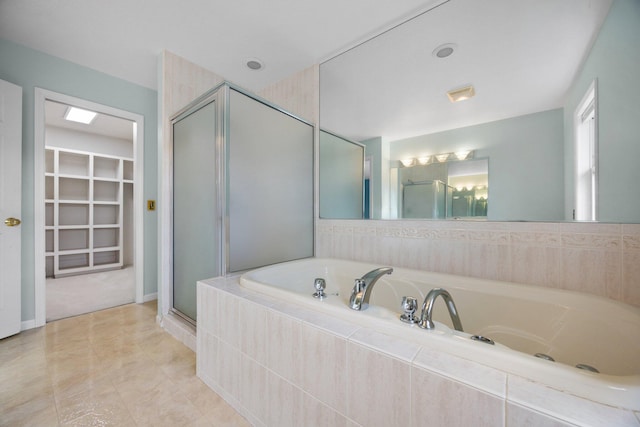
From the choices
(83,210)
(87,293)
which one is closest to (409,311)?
(87,293)

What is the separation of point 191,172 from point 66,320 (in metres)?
1.79

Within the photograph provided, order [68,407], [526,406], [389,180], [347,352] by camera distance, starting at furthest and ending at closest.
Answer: [389,180] → [68,407] → [347,352] → [526,406]

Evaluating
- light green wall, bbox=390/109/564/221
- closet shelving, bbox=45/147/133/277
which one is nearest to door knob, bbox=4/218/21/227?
closet shelving, bbox=45/147/133/277

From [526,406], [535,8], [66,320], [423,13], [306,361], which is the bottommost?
[66,320]

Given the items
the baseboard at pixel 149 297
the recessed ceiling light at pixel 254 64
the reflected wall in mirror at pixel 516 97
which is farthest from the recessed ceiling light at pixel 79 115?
the reflected wall in mirror at pixel 516 97

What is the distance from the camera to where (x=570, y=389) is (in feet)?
1.65

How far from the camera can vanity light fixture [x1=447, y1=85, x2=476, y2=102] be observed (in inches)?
55.8

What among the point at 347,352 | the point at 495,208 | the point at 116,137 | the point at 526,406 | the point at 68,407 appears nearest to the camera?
the point at 526,406

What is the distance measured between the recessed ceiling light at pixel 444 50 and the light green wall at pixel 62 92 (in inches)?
111

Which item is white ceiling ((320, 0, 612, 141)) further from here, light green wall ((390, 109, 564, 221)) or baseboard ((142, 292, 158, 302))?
baseboard ((142, 292, 158, 302))

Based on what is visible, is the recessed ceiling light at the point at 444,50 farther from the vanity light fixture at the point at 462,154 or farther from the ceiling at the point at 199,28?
the vanity light fixture at the point at 462,154

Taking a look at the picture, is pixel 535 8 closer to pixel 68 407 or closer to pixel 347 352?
pixel 347 352

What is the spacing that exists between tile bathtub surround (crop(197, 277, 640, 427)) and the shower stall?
435mm

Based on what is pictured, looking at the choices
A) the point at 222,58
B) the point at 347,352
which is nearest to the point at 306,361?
the point at 347,352
